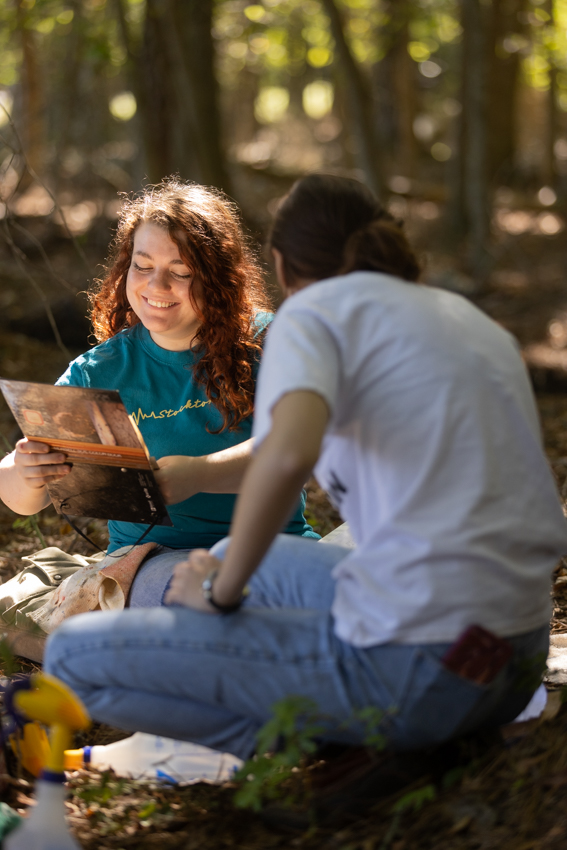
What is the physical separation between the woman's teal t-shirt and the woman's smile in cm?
16

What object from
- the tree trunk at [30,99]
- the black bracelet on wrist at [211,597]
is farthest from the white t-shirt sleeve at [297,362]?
the tree trunk at [30,99]

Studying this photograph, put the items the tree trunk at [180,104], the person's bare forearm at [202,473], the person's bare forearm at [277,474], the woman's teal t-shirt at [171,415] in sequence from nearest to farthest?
the person's bare forearm at [277,474]
the person's bare forearm at [202,473]
the woman's teal t-shirt at [171,415]
the tree trunk at [180,104]

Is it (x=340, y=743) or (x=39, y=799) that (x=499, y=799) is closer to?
(x=340, y=743)

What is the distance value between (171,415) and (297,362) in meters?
1.24

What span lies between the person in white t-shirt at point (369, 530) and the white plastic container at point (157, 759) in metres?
0.30

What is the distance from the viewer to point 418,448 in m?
1.54

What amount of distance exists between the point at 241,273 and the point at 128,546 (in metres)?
0.98

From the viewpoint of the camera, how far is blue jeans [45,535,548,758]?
5.32 feet

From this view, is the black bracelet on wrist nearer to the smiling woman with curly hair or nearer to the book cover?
the book cover

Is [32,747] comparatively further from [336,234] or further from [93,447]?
[336,234]

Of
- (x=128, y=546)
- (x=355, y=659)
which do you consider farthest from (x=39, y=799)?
(x=128, y=546)

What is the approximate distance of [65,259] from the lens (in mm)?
9461

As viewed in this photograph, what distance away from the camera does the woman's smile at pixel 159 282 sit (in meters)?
2.54

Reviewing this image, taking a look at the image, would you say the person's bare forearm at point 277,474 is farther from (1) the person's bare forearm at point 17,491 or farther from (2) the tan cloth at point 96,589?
(1) the person's bare forearm at point 17,491
